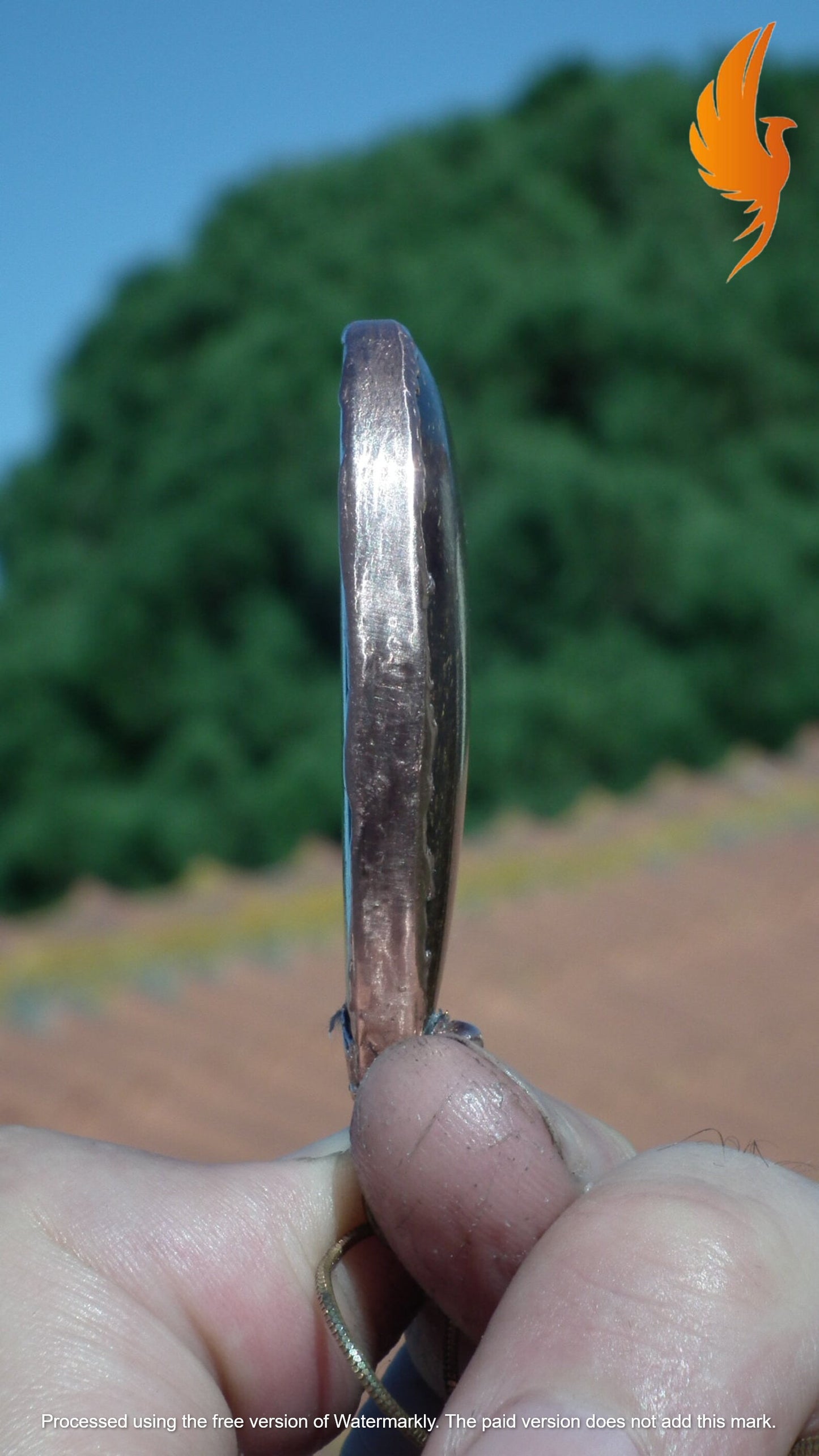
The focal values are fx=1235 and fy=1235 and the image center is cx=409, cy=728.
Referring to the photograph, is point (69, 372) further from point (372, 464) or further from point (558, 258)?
point (372, 464)

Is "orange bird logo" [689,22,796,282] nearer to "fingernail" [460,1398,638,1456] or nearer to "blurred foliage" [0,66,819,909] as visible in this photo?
"fingernail" [460,1398,638,1456]

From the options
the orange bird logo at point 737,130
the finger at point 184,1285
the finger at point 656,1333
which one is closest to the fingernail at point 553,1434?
the finger at point 656,1333

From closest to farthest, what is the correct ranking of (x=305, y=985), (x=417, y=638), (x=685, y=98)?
1. (x=417, y=638)
2. (x=305, y=985)
3. (x=685, y=98)

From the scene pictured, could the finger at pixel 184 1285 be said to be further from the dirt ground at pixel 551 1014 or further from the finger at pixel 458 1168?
the dirt ground at pixel 551 1014

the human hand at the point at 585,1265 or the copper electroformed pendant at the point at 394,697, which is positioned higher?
the copper electroformed pendant at the point at 394,697

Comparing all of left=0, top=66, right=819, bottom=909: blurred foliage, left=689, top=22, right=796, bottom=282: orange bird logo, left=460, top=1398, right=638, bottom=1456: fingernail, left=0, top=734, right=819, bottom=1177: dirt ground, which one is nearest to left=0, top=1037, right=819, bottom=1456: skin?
left=460, top=1398, right=638, bottom=1456: fingernail

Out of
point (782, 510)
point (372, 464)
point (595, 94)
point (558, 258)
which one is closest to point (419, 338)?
point (558, 258)

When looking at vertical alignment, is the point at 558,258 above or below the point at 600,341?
above
